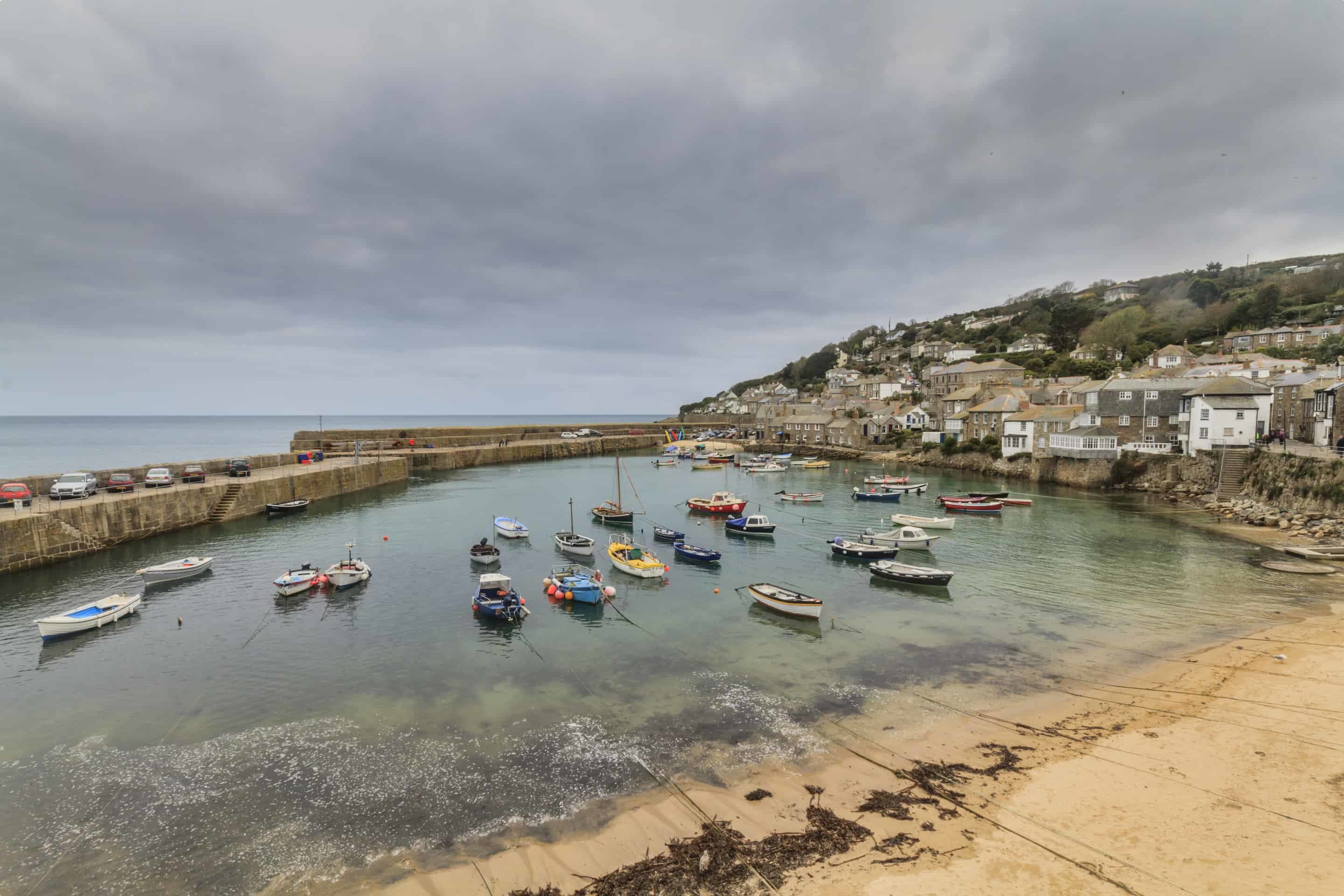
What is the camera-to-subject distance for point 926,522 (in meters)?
44.4

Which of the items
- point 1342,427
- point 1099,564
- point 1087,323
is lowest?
point 1099,564

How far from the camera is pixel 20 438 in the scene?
171m

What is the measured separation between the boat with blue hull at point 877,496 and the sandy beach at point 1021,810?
128ft

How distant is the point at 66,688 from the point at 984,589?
37.8 metres

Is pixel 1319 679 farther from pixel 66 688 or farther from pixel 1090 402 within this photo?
pixel 1090 402

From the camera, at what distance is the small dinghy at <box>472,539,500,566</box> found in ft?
112

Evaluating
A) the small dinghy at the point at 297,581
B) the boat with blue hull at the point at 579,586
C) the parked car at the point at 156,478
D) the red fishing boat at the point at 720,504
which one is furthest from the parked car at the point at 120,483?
the red fishing boat at the point at 720,504

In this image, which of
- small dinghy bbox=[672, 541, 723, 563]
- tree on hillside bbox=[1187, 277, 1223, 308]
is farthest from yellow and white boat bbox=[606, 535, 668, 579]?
tree on hillside bbox=[1187, 277, 1223, 308]

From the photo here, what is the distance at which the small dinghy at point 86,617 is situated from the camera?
75.2 ft

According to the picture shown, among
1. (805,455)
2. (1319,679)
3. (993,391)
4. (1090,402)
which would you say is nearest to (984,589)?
(1319,679)

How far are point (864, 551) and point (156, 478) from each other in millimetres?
53309

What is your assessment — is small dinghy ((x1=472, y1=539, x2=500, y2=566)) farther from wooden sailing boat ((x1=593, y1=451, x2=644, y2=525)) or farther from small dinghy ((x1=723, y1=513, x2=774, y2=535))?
small dinghy ((x1=723, y1=513, x2=774, y2=535))

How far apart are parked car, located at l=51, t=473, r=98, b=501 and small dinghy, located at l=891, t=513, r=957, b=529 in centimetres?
5769

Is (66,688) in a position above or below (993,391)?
below
